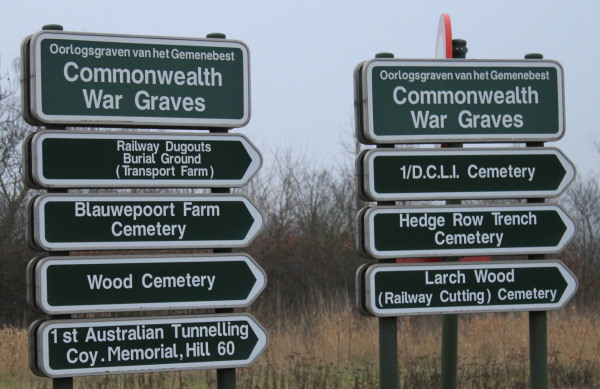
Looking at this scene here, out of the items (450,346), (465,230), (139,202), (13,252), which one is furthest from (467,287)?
(13,252)

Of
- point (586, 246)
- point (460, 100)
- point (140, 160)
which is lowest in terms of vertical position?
point (586, 246)

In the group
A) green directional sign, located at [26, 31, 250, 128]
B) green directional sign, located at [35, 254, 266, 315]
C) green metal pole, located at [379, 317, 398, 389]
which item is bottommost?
green metal pole, located at [379, 317, 398, 389]

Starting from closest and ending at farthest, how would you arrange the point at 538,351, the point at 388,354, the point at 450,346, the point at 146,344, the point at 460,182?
1. the point at 146,344
2. the point at 388,354
3. the point at 460,182
4. the point at 538,351
5. the point at 450,346

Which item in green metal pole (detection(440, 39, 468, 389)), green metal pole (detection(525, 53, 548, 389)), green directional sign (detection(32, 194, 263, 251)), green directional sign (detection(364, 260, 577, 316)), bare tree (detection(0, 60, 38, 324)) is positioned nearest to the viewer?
green directional sign (detection(32, 194, 263, 251))

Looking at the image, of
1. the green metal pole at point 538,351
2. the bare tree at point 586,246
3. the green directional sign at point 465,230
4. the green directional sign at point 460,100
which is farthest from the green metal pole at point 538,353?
the bare tree at point 586,246

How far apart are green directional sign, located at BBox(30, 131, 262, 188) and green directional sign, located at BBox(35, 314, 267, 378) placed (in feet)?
2.96

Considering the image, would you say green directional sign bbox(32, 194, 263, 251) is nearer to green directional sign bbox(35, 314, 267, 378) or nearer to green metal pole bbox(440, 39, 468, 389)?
green directional sign bbox(35, 314, 267, 378)

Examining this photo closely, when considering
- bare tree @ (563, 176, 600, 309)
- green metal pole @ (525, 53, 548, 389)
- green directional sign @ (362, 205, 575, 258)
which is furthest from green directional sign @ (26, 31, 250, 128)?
bare tree @ (563, 176, 600, 309)

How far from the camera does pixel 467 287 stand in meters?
7.27

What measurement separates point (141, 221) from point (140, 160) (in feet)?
1.31

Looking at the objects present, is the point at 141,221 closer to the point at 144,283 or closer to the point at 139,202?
the point at 139,202

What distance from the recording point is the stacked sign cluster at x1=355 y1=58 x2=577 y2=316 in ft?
23.5

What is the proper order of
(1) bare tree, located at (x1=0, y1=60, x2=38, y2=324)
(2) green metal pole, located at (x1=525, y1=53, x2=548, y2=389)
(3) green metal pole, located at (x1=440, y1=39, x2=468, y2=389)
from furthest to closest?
(1) bare tree, located at (x1=0, y1=60, x2=38, y2=324)
(3) green metal pole, located at (x1=440, y1=39, x2=468, y2=389)
(2) green metal pole, located at (x1=525, y1=53, x2=548, y2=389)

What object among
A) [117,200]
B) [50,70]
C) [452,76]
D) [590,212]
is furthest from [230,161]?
[590,212]
